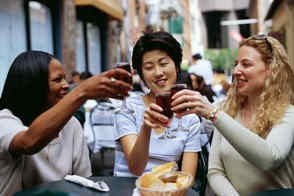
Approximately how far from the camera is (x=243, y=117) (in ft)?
7.87

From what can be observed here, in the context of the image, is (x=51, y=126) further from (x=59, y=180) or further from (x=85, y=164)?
(x=85, y=164)

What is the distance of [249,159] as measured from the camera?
6.49 feet

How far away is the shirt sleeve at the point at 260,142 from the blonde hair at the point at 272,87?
0.07 meters

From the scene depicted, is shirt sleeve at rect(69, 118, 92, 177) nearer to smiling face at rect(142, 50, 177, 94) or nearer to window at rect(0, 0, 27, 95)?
smiling face at rect(142, 50, 177, 94)

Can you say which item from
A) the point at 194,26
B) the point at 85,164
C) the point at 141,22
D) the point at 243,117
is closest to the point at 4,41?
the point at 85,164

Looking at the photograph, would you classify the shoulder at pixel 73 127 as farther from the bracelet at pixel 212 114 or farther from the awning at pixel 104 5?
the awning at pixel 104 5

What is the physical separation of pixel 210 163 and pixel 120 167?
55cm

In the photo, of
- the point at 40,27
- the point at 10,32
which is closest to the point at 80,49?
the point at 40,27

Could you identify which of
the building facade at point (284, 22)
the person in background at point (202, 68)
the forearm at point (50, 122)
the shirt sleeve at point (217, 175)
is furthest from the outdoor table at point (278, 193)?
the person in background at point (202, 68)

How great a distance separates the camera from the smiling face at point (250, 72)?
2.27m

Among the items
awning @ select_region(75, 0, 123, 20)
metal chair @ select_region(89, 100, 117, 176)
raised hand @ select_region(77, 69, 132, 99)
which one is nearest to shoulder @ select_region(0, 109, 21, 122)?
raised hand @ select_region(77, 69, 132, 99)

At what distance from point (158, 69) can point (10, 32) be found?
250 inches

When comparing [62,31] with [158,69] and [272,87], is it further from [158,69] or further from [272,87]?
[272,87]

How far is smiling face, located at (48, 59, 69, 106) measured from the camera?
7.65 ft
